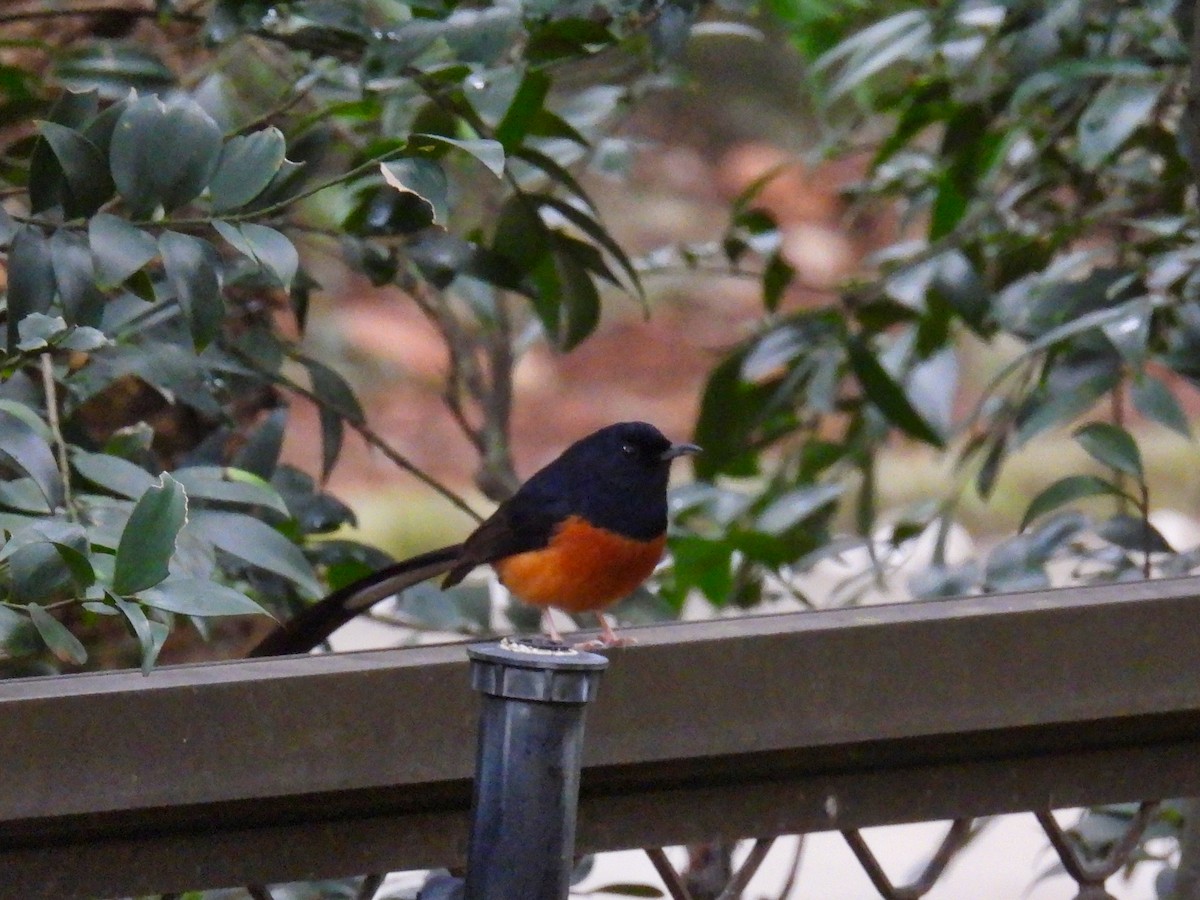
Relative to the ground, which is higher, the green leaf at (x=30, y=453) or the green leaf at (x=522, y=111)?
the green leaf at (x=522, y=111)

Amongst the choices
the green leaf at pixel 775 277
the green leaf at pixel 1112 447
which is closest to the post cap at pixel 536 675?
the green leaf at pixel 1112 447

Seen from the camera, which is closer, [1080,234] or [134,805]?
[134,805]

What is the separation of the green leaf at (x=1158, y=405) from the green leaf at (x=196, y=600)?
1.55 meters

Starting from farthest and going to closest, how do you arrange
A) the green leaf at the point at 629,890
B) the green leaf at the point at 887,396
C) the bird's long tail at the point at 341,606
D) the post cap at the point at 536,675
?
the green leaf at the point at 887,396, the bird's long tail at the point at 341,606, the green leaf at the point at 629,890, the post cap at the point at 536,675

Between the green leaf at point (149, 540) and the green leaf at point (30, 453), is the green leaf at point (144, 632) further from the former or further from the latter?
the green leaf at point (30, 453)

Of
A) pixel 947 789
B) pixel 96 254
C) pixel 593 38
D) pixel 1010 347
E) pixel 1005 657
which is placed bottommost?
pixel 1010 347

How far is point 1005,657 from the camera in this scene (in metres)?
1.50

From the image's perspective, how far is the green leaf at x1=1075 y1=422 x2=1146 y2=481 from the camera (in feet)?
7.45

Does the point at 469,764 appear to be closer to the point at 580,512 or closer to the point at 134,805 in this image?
the point at 134,805

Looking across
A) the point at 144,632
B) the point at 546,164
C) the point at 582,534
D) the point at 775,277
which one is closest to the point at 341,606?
the point at 582,534

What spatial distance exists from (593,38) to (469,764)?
1191 mm

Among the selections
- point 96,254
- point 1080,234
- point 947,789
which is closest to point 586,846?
point 947,789

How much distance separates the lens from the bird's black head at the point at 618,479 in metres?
2.70

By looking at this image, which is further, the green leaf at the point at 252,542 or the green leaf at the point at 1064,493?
the green leaf at the point at 1064,493
